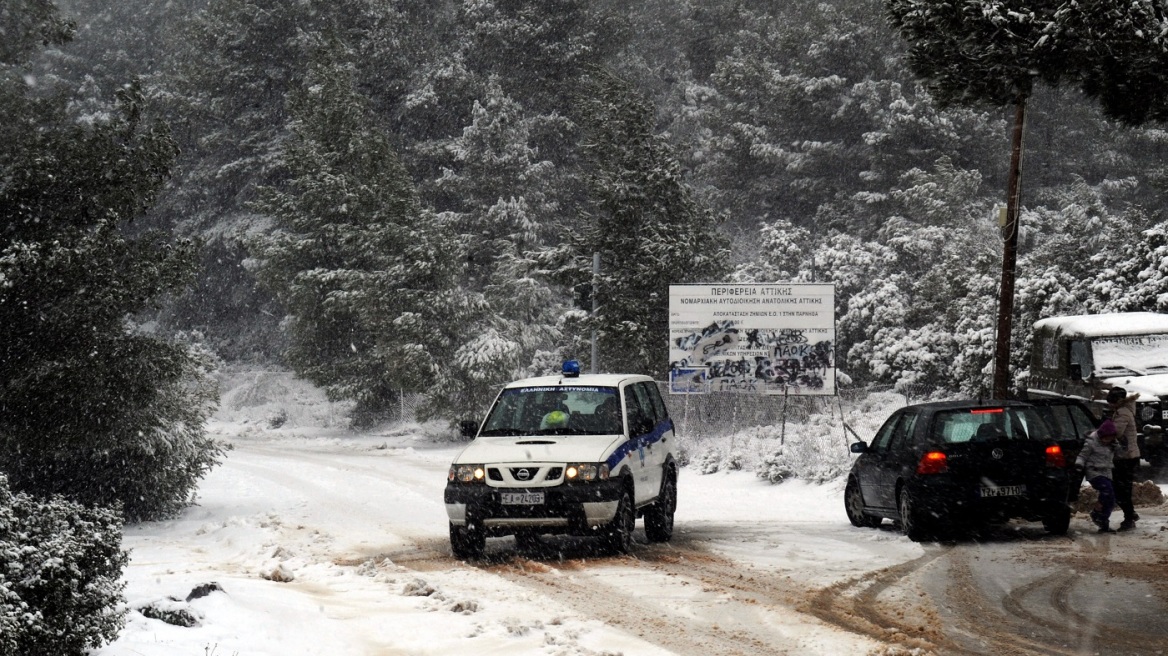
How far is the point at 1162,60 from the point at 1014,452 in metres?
4.67

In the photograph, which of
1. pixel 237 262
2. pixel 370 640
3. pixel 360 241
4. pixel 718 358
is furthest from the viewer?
pixel 237 262

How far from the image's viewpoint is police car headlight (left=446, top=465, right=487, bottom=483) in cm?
1184

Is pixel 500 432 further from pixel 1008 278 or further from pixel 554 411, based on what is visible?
pixel 1008 278

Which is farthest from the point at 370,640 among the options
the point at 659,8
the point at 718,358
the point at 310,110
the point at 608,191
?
the point at 659,8

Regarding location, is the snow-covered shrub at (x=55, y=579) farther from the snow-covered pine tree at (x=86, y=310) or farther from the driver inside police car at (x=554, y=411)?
the snow-covered pine tree at (x=86, y=310)

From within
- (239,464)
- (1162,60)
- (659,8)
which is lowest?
(239,464)

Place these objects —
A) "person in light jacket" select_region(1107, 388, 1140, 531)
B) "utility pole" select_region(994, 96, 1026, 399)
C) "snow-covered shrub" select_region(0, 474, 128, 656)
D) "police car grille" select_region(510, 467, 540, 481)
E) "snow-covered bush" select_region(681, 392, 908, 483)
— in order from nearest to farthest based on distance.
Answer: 1. "snow-covered shrub" select_region(0, 474, 128, 656)
2. "police car grille" select_region(510, 467, 540, 481)
3. "person in light jacket" select_region(1107, 388, 1140, 531)
4. "snow-covered bush" select_region(681, 392, 908, 483)
5. "utility pole" select_region(994, 96, 1026, 399)

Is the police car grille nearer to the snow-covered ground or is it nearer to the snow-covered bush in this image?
the snow-covered ground

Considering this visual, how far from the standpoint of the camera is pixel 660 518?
13234 millimetres

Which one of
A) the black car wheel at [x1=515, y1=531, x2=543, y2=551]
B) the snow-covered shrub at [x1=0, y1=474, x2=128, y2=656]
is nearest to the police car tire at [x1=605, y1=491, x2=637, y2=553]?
the black car wheel at [x1=515, y1=531, x2=543, y2=551]

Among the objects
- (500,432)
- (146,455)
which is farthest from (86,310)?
(500,432)

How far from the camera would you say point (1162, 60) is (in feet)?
30.7

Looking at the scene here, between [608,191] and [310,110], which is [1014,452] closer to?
[608,191]

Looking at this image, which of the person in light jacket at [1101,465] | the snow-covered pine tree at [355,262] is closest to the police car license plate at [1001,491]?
the person in light jacket at [1101,465]
